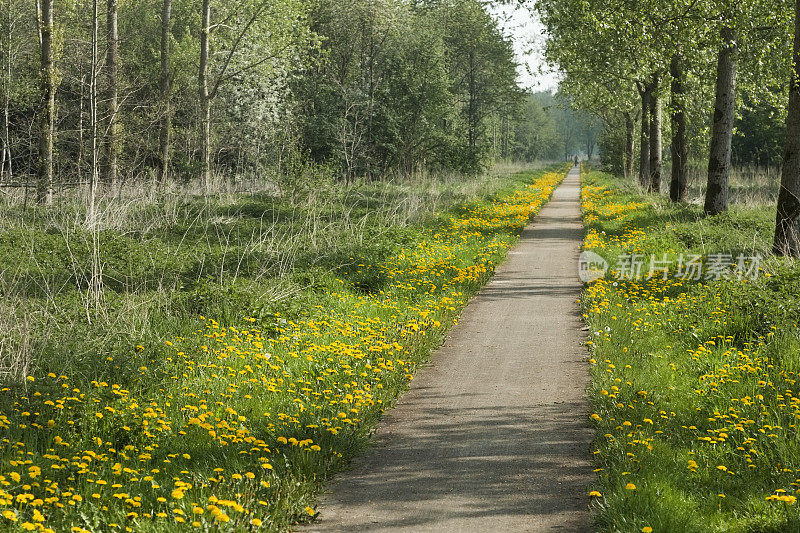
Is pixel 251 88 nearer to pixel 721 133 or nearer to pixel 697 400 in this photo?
pixel 721 133

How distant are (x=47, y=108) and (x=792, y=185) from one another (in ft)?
49.5

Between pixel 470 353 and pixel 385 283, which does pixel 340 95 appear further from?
pixel 470 353

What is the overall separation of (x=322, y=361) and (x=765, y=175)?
128 feet

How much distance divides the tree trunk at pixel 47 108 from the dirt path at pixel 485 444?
11.0 m

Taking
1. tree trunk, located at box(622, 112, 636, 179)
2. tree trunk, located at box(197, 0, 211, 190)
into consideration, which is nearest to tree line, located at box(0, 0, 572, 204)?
tree trunk, located at box(197, 0, 211, 190)

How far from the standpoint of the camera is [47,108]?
16.4m

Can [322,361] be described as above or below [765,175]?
below

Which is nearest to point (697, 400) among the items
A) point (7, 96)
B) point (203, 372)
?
point (203, 372)

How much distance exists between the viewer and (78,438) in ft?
17.8

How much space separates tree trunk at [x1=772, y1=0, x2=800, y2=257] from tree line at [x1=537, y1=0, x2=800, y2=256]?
0.05 ft

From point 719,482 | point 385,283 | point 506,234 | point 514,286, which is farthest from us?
point 506,234

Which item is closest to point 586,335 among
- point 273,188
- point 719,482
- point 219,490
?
point 719,482

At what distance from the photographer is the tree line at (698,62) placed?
12.2 metres

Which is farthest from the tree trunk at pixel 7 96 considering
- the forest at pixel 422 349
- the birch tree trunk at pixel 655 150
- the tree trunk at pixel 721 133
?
the birch tree trunk at pixel 655 150
